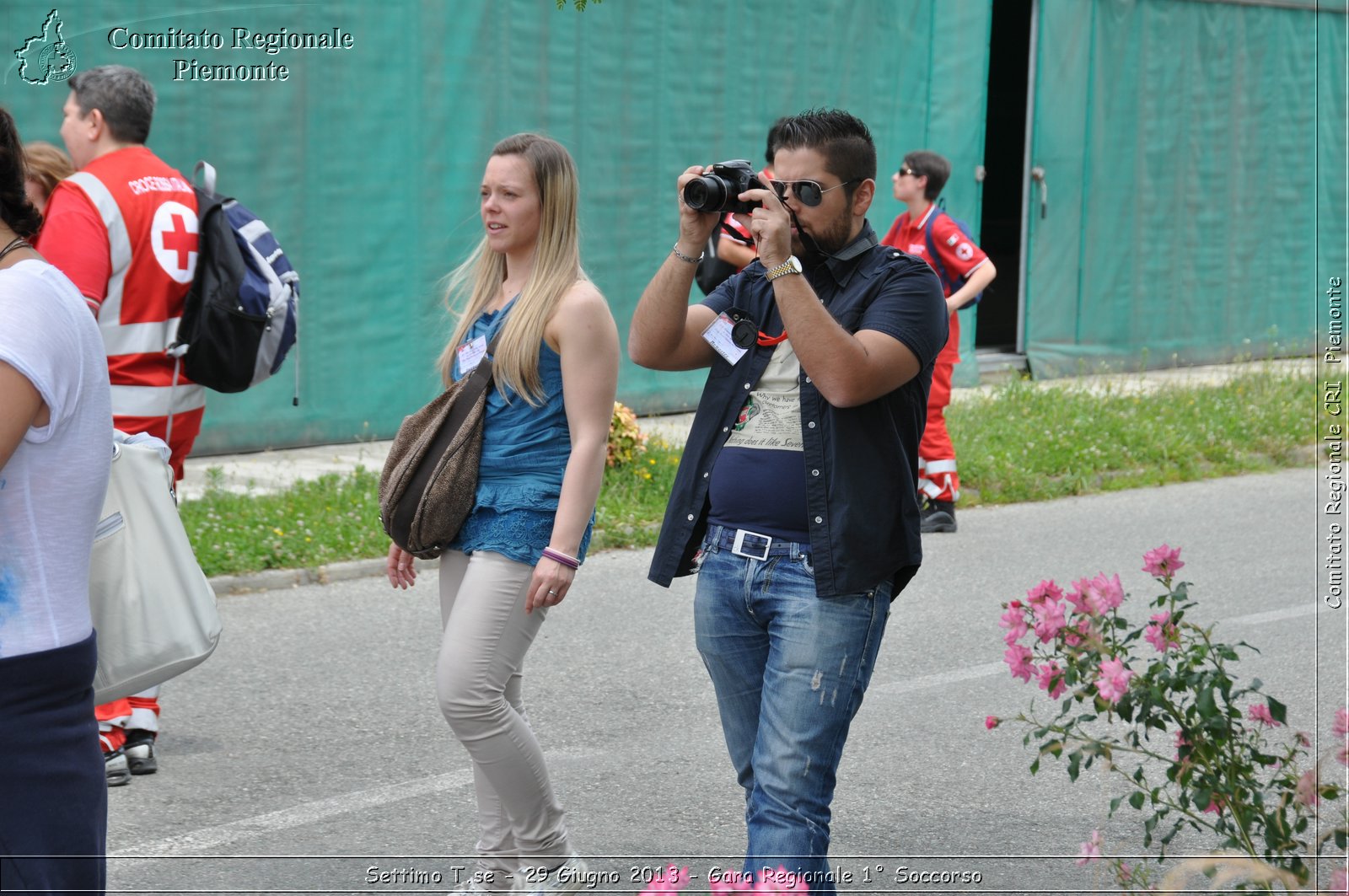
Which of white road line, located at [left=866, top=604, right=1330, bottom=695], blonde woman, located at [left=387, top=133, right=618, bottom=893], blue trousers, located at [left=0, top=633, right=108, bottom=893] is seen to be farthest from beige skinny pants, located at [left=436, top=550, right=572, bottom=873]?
white road line, located at [left=866, top=604, right=1330, bottom=695]

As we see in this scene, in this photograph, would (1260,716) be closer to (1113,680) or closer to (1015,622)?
(1113,680)

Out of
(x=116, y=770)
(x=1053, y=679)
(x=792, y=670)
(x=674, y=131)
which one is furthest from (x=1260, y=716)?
(x=674, y=131)

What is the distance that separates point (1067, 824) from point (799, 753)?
1926 millimetres

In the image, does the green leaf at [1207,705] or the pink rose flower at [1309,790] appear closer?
the pink rose flower at [1309,790]

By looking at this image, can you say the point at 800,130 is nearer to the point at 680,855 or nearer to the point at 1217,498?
the point at 680,855

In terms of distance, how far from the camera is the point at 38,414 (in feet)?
8.17

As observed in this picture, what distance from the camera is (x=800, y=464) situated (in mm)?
3404

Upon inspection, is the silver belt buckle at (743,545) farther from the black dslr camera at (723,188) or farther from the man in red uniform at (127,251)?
the man in red uniform at (127,251)

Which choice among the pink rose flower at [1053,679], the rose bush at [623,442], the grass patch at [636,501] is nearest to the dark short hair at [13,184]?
the pink rose flower at [1053,679]

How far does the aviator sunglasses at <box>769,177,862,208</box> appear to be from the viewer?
339cm

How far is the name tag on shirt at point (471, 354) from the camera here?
13.3 feet

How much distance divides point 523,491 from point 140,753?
1.90 metres

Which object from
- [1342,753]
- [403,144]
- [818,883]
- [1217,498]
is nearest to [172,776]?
[818,883]

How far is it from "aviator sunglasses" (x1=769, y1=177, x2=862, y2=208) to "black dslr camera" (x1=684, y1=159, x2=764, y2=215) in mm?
53
